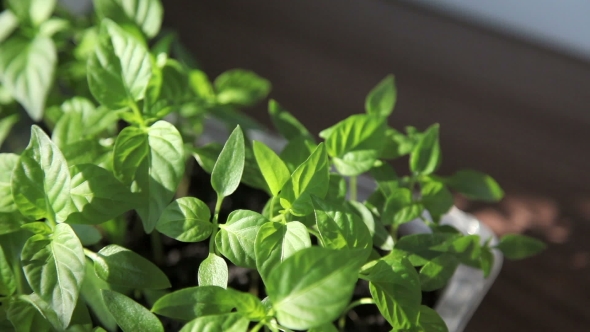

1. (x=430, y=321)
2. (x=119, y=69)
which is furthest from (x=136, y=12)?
(x=430, y=321)

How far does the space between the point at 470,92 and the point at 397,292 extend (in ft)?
1.73

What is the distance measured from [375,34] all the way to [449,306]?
0.49m

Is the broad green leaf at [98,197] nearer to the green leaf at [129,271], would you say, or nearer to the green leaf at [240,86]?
the green leaf at [129,271]

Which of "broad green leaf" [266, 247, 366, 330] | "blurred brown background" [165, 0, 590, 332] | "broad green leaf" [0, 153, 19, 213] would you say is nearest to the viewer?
"broad green leaf" [266, 247, 366, 330]

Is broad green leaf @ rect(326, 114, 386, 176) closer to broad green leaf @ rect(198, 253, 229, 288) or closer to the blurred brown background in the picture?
broad green leaf @ rect(198, 253, 229, 288)

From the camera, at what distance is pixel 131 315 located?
0.30 m

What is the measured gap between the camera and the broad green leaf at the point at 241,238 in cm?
31

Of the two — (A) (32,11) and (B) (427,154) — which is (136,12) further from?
(B) (427,154)

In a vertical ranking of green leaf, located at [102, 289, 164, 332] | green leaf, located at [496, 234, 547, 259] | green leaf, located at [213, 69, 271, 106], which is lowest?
green leaf, located at [496, 234, 547, 259]

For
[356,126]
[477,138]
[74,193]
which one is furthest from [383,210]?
[477,138]

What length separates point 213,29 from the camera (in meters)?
0.85

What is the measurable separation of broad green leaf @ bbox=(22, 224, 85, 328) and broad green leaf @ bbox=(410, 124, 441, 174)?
0.21 meters

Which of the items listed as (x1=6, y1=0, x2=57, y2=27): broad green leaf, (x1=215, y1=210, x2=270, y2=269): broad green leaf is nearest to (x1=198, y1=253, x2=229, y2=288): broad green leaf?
(x1=215, y1=210, x2=270, y2=269): broad green leaf

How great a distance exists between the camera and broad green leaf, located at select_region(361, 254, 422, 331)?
30cm
